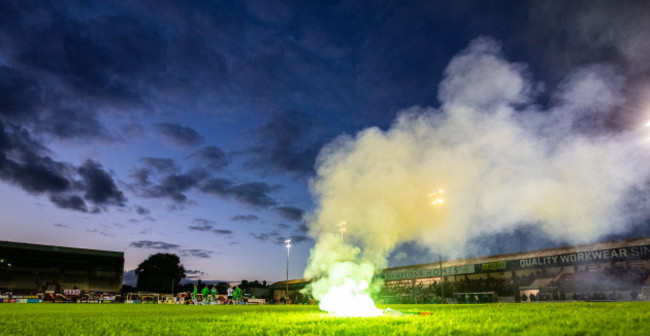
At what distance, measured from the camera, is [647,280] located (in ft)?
108

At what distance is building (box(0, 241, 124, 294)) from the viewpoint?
75.6 m

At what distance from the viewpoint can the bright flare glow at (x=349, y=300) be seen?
15701 millimetres

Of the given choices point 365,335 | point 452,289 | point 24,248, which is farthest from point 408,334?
point 24,248

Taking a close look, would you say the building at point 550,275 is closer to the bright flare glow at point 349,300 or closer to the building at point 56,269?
the bright flare glow at point 349,300

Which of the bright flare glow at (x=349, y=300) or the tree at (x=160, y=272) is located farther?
the tree at (x=160, y=272)

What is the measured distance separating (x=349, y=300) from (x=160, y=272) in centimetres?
12028

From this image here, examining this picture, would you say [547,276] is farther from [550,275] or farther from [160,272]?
[160,272]

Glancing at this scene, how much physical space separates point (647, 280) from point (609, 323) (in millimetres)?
33277

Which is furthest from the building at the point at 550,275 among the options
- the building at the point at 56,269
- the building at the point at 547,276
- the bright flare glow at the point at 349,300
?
the building at the point at 56,269

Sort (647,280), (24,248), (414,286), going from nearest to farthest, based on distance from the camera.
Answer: (647,280) < (414,286) < (24,248)

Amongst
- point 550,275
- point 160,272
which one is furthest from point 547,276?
point 160,272

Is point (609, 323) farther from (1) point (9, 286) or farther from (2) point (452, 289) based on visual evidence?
(1) point (9, 286)

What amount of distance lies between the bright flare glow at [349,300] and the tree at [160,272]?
109041 mm

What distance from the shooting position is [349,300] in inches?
652
